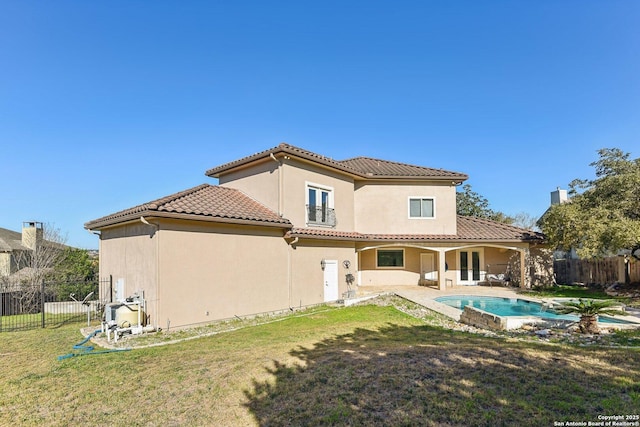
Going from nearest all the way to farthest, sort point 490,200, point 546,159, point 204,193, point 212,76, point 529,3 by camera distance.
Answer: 1. point 529,3
2. point 204,193
3. point 212,76
4. point 546,159
5. point 490,200

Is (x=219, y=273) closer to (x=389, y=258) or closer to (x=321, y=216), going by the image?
(x=321, y=216)

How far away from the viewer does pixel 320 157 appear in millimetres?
17391

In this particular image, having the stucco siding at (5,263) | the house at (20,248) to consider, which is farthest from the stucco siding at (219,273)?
the stucco siding at (5,263)

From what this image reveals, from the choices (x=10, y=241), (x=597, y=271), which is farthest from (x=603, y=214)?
(x=10, y=241)

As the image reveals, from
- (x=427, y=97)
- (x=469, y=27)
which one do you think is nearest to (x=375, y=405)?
(x=469, y=27)

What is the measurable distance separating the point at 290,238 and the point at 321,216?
2.75 m

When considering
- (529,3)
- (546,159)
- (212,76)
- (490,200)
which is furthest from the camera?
(490,200)

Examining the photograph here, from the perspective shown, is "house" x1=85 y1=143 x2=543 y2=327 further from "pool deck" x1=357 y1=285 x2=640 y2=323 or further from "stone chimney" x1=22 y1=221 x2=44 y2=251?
→ "stone chimney" x1=22 y1=221 x2=44 y2=251

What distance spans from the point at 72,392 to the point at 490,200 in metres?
41.4

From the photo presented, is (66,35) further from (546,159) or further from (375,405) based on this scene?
(546,159)

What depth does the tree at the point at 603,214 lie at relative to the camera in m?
16.3

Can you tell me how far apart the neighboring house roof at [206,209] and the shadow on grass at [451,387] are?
6.81 metres

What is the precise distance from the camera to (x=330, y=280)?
18188 mm

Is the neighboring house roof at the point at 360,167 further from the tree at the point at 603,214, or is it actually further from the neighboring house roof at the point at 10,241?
the neighboring house roof at the point at 10,241
